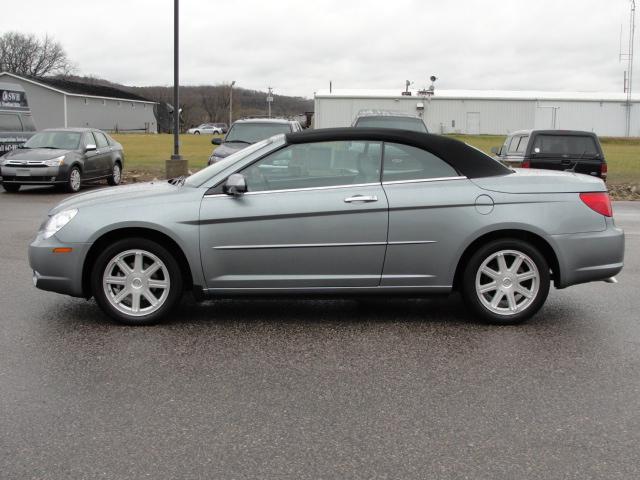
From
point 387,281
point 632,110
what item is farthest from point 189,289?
point 632,110

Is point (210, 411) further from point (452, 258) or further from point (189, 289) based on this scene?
point (452, 258)

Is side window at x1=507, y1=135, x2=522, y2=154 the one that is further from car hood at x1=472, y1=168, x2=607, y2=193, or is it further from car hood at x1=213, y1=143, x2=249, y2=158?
car hood at x1=472, y1=168, x2=607, y2=193

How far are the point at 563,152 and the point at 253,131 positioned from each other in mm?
7147

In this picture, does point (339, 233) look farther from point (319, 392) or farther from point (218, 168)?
point (319, 392)

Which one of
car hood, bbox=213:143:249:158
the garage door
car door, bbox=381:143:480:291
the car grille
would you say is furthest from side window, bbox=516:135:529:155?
the garage door

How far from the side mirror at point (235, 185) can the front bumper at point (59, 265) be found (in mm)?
1136

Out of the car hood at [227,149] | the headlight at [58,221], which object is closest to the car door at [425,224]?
the headlight at [58,221]

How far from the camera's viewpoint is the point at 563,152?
48.1ft

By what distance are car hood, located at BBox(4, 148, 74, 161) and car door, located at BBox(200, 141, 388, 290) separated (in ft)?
41.4

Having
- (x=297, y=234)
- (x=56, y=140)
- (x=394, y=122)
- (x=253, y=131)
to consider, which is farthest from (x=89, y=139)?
(x=297, y=234)

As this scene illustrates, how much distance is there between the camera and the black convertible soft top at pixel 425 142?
5.87 m

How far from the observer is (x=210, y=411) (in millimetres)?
4035

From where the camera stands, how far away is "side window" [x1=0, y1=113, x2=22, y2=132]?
62.2 ft

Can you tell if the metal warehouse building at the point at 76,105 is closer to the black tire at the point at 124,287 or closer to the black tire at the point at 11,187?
the black tire at the point at 11,187
